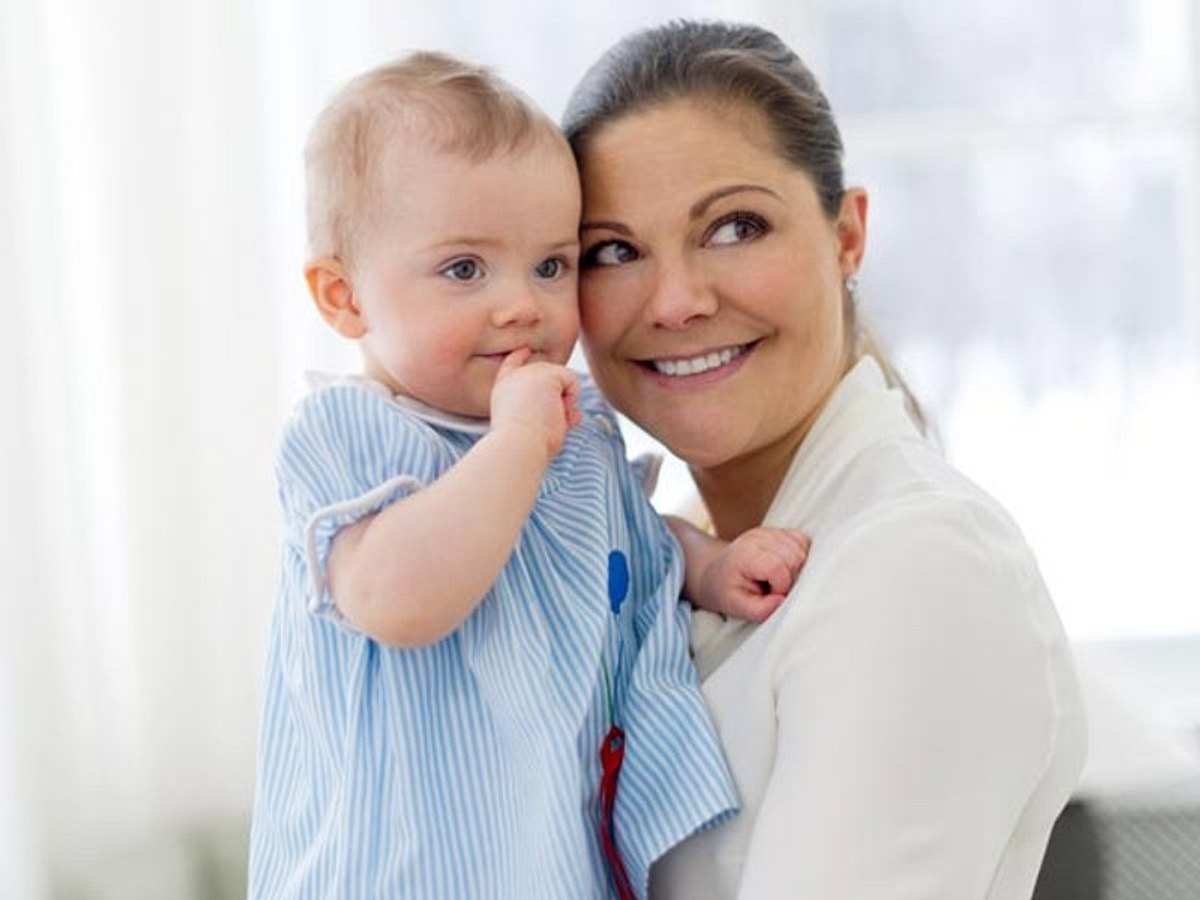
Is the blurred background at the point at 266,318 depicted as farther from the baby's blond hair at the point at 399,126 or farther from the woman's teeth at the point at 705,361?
the baby's blond hair at the point at 399,126

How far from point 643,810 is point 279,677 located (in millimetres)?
323

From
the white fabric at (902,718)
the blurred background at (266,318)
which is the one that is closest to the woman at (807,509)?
the white fabric at (902,718)

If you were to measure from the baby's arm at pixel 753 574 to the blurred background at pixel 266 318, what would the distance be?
122cm

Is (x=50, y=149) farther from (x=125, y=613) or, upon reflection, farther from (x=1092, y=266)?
(x=1092, y=266)

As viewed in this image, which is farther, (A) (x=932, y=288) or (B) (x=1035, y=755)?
(A) (x=932, y=288)

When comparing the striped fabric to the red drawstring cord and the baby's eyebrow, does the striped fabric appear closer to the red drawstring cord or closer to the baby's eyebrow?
the red drawstring cord

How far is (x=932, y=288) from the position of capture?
3365 millimetres

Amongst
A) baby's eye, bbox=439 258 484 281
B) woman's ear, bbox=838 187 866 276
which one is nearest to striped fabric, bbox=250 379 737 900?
baby's eye, bbox=439 258 484 281

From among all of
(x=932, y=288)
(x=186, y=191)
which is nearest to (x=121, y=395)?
(x=186, y=191)

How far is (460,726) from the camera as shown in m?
1.51

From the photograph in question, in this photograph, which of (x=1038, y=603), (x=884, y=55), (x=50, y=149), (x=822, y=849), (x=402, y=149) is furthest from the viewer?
(x=884, y=55)

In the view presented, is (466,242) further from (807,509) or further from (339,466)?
(807,509)

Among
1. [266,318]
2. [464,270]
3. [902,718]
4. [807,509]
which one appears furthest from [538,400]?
[266,318]

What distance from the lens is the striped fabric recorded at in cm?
149
